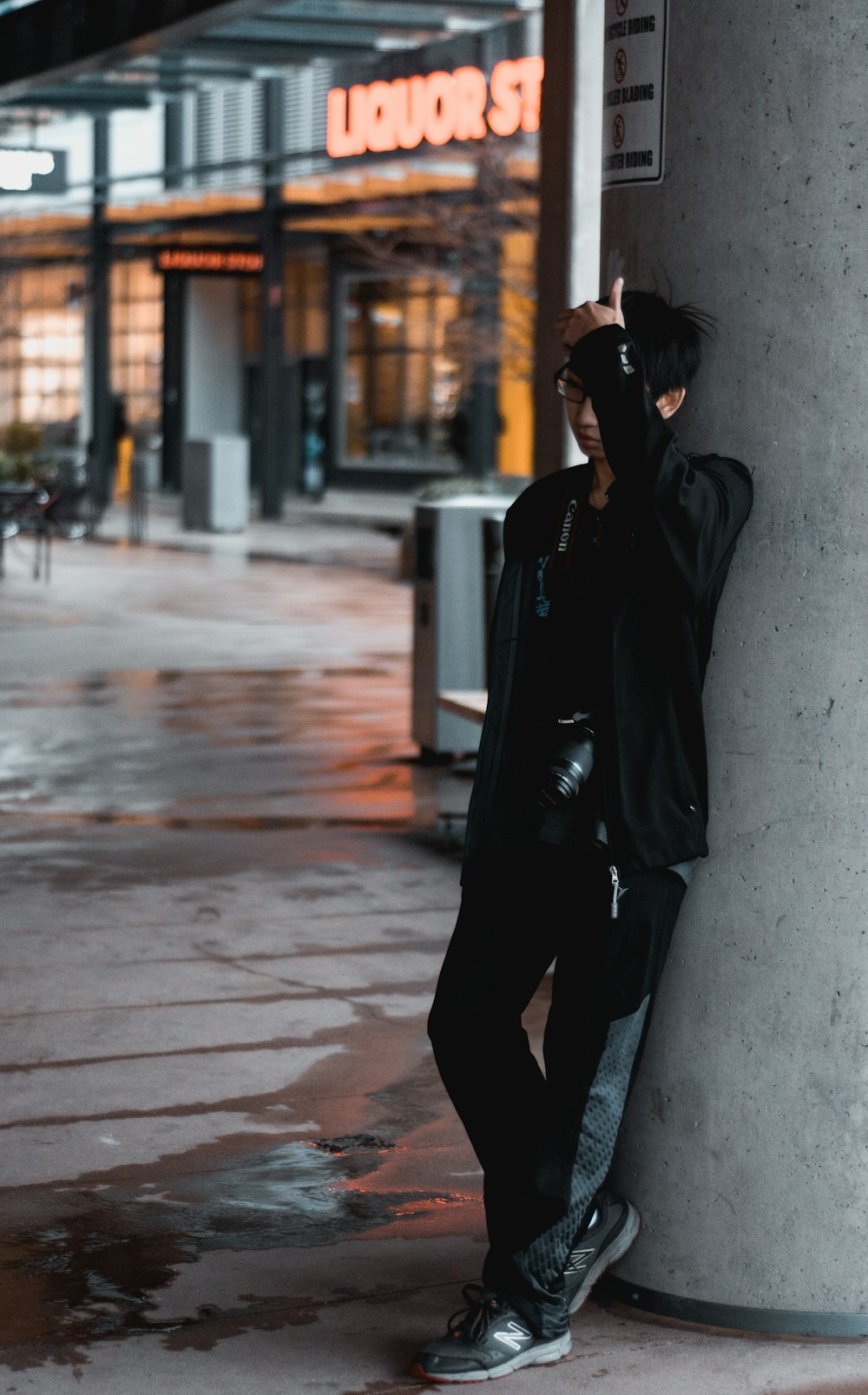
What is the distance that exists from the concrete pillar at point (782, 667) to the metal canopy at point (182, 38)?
10.3m

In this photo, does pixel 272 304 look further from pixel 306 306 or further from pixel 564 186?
pixel 564 186

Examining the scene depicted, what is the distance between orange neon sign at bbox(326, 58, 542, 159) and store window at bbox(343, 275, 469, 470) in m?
8.08

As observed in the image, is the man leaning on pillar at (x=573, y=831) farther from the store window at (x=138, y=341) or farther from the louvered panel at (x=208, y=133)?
the store window at (x=138, y=341)

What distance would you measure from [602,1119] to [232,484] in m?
27.1

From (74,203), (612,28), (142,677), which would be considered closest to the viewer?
(612,28)

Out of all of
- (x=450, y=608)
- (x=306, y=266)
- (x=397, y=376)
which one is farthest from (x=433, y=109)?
(x=450, y=608)

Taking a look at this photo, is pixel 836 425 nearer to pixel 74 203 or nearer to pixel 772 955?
pixel 772 955

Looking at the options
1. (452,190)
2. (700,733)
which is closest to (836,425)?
(700,733)

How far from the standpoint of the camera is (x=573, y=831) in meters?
3.72

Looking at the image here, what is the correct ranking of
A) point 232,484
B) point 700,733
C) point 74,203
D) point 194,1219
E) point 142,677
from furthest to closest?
point 74,203 < point 232,484 < point 142,677 < point 194,1219 < point 700,733

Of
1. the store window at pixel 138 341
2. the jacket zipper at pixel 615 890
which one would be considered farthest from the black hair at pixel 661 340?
the store window at pixel 138 341

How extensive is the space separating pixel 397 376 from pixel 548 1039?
3741 cm

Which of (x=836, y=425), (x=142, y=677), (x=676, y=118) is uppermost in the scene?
(x=676, y=118)

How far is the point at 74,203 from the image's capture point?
1574 inches
